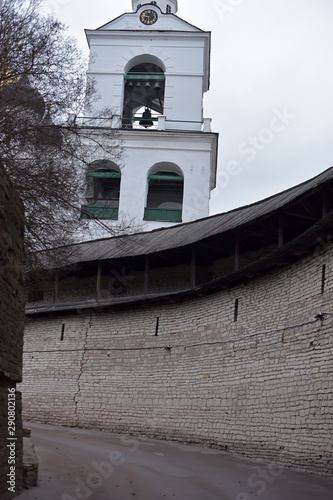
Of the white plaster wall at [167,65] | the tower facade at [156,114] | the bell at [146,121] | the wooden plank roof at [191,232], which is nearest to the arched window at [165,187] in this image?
the tower facade at [156,114]

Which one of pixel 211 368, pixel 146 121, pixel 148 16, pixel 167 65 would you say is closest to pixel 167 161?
pixel 146 121

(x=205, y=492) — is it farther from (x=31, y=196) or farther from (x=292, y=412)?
(x=31, y=196)

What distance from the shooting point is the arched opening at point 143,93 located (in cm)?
2352

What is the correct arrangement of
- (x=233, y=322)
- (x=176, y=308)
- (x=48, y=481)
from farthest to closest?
(x=176, y=308) < (x=233, y=322) < (x=48, y=481)

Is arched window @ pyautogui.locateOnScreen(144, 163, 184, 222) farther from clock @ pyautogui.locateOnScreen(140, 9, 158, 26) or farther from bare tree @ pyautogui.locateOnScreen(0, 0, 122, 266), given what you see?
bare tree @ pyautogui.locateOnScreen(0, 0, 122, 266)

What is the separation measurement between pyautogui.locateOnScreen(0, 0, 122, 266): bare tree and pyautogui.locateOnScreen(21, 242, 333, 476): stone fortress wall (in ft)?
11.7

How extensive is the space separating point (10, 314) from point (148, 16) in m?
20.6

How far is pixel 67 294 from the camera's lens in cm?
1653

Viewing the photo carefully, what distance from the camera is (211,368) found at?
12.0 meters

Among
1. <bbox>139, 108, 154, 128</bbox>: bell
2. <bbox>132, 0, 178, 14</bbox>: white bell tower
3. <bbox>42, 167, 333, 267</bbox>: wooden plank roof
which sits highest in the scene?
<bbox>132, 0, 178, 14</bbox>: white bell tower

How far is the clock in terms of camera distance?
24.4 meters

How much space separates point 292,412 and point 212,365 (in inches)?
106

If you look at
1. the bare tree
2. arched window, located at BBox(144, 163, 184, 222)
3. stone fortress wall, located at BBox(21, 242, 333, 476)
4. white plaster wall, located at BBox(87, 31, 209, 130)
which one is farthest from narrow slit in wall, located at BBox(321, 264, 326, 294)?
white plaster wall, located at BBox(87, 31, 209, 130)

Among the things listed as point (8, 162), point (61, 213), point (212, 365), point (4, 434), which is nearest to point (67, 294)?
point (212, 365)
